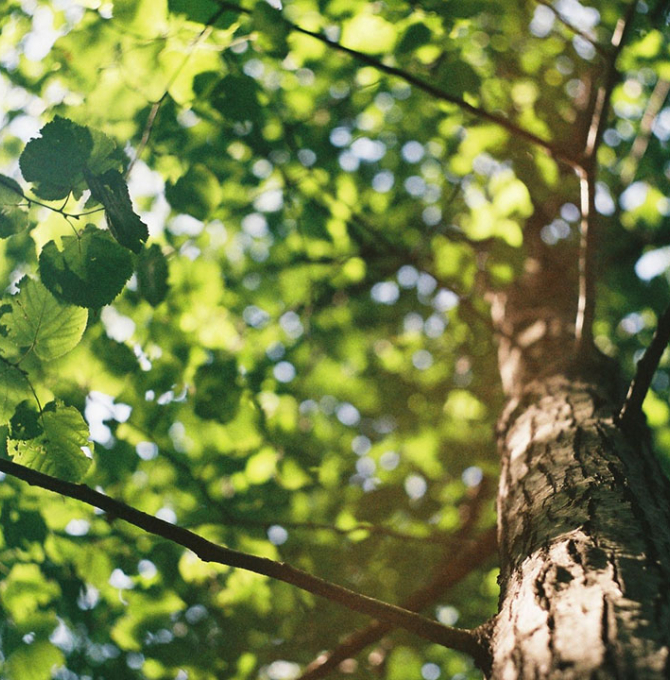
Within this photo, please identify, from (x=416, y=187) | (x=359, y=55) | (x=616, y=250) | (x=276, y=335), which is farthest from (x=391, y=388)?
(x=359, y=55)

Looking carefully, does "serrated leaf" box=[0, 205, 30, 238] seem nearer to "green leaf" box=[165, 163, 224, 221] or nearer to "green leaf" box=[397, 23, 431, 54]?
"green leaf" box=[165, 163, 224, 221]

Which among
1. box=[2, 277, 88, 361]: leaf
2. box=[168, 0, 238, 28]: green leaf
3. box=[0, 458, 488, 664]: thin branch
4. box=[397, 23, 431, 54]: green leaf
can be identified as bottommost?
box=[0, 458, 488, 664]: thin branch

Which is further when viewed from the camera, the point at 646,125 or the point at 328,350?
the point at 328,350

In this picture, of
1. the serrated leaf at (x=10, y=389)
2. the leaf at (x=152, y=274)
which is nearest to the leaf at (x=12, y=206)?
the serrated leaf at (x=10, y=389)

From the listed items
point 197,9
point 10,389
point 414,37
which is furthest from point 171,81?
point 10,389

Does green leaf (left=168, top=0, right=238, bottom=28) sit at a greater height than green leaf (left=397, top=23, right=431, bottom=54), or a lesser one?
lesser

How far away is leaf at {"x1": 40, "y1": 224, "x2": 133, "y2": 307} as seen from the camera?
44.6 inches

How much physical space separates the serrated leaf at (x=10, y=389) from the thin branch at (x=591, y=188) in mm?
1625

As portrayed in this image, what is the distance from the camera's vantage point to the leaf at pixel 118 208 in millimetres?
1127

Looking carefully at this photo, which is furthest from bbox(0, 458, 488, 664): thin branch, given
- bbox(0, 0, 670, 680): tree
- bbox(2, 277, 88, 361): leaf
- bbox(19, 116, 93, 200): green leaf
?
bbox(19, 116, 93, 200): green leaf

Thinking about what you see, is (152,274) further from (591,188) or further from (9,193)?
(591,188)

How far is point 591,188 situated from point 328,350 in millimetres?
2094

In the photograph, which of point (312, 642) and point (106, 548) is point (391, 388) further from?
point (106, 548)

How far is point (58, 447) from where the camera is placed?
117cm
